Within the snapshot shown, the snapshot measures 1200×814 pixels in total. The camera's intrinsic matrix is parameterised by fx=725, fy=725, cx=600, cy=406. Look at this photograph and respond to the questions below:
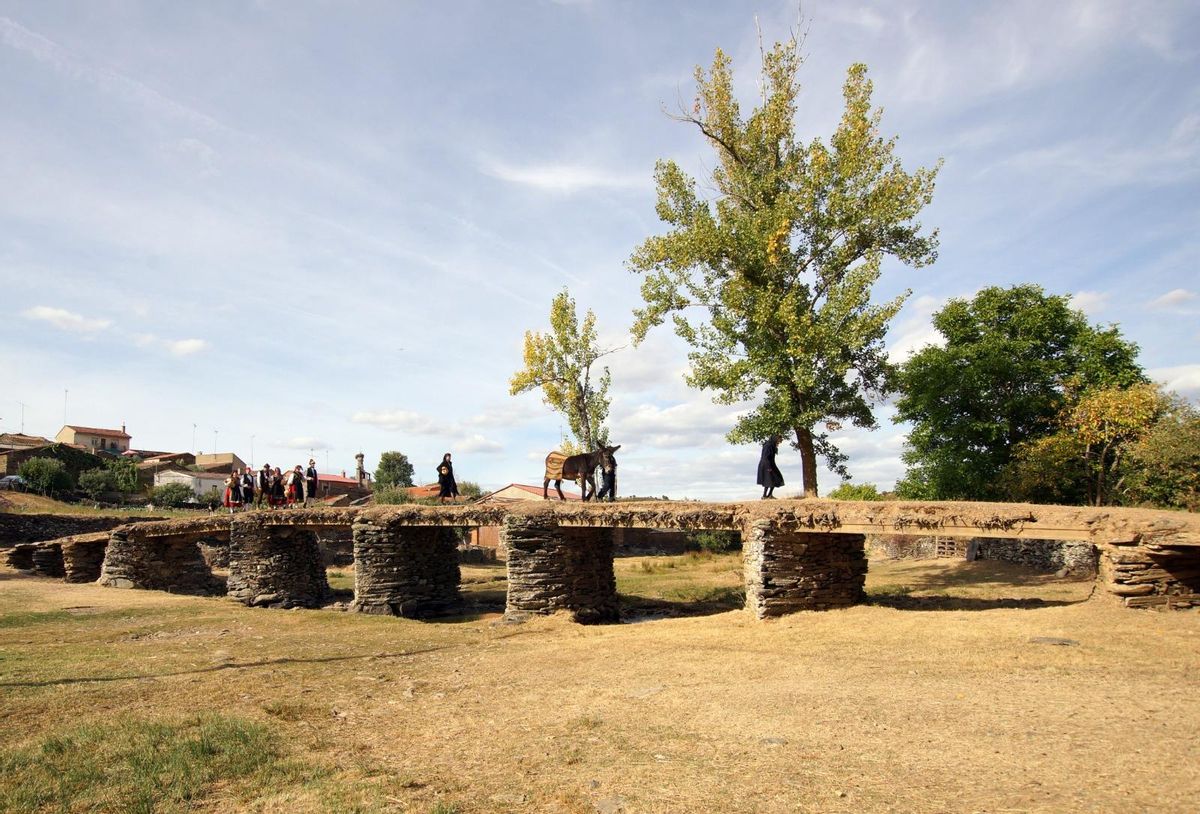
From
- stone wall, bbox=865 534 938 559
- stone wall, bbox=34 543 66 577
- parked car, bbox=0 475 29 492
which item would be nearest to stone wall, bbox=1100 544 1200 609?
stone wall, bbox=865 534 938 559

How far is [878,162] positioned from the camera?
76.6ft

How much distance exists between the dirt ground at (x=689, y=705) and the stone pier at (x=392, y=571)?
4.16m

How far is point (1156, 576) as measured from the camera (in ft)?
37.5

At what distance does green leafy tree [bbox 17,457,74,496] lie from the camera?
164 ft

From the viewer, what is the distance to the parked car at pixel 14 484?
4812cm

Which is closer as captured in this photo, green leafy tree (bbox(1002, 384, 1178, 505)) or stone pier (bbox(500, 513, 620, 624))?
stone pier (bbox(500, 513, 620, 624))

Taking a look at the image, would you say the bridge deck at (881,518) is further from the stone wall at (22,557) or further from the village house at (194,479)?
the village house at (194,479)

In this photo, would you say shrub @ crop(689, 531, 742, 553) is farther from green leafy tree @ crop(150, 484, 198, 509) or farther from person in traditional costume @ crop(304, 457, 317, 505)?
green leafy tree @ crop(150, 484, 198, 509)

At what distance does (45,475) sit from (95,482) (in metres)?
3.79

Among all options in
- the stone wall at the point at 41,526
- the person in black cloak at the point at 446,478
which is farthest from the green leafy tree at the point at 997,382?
the stone wall at the point at 41,526

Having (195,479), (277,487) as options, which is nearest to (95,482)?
(195,479)

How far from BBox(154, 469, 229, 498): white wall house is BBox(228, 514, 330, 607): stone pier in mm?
44041

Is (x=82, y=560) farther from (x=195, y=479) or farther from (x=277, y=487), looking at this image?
(x=195, y=479)

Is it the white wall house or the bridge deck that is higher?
the white wall house
